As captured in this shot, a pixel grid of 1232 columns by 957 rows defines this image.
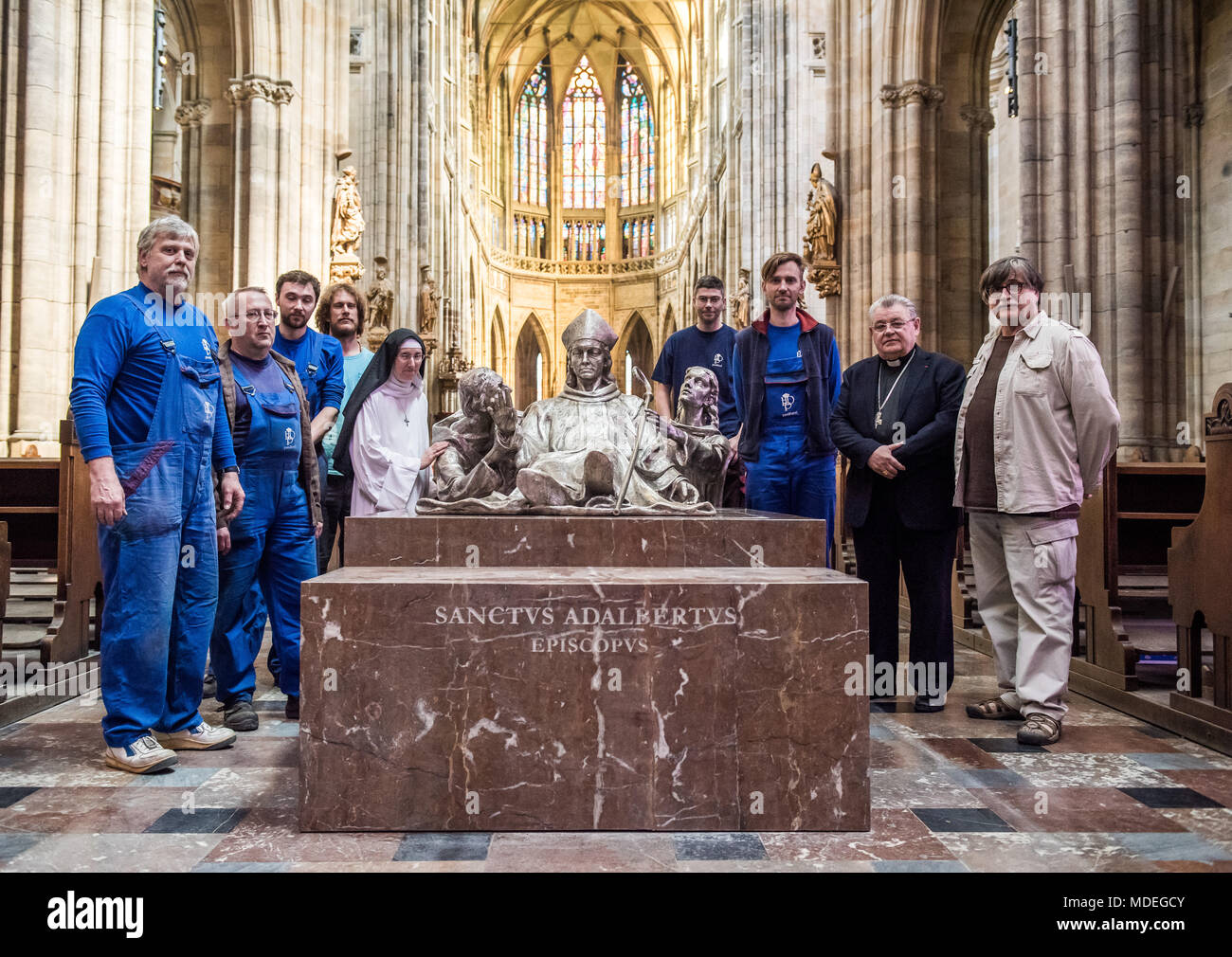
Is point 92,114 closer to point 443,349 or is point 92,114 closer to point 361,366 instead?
point 361,366

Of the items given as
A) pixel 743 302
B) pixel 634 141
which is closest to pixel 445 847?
pixel 743 302

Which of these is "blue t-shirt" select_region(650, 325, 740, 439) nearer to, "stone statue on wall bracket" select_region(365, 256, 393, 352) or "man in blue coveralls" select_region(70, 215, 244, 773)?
"man in blue coveralls" select_region(70, 215, 244, 773)

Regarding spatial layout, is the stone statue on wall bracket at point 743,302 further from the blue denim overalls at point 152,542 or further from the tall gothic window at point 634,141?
the tall gothic window at point 634,141

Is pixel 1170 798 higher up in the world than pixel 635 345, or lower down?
lower down

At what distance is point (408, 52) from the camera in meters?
18.2

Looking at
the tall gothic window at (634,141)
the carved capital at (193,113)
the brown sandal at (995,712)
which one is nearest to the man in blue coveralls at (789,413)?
the brown sandal at (995,712)

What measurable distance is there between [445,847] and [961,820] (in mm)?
1618

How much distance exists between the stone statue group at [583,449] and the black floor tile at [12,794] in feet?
5.51

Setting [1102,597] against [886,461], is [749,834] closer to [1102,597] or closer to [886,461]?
[886,461]

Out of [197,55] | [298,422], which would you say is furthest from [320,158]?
[298,422]

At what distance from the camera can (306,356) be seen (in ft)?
16.2

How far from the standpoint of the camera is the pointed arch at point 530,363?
44.8 meters

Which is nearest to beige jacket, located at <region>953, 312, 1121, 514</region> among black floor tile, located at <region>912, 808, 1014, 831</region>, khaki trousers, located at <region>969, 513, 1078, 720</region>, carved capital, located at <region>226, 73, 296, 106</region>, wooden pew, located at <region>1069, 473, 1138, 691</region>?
khaki trousers, located at <region>969, 513, 1078, 720</region>

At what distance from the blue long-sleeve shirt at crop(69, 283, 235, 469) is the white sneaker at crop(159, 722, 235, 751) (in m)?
1.22
